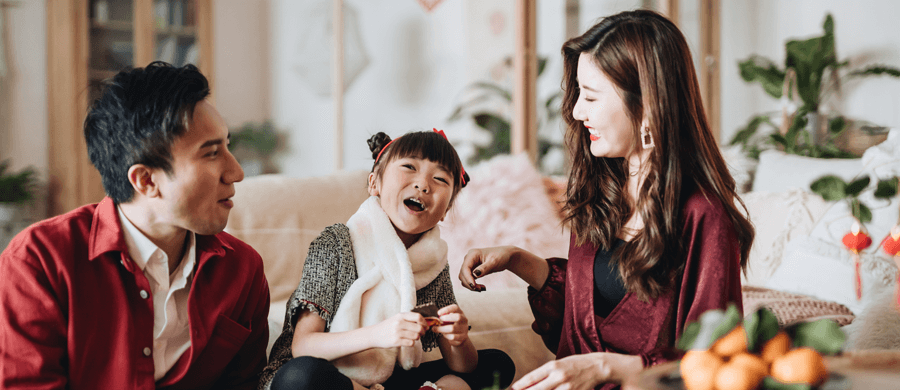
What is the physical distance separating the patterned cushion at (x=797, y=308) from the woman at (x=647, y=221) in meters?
0.60

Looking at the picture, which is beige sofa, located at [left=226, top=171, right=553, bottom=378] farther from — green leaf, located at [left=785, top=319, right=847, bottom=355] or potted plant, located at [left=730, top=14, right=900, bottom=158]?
potted plant, located at [left=730, top=14, right=900, bottom=158]

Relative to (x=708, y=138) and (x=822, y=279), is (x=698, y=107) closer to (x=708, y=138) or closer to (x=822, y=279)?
(x=708, y=138)

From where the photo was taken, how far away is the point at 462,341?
122 centimetres

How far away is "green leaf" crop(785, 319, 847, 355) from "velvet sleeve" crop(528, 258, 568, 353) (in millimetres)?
693

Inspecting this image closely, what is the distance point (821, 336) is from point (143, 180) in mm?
1073

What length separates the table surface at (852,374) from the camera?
717mm

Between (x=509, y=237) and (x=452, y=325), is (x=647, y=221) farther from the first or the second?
(x=509, y=237)

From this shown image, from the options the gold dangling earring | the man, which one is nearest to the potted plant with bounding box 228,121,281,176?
the man

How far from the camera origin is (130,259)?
3.68ft

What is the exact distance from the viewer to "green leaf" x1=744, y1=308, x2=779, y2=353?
77 centimetres

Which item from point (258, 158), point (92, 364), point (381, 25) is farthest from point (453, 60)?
point (92, 364)

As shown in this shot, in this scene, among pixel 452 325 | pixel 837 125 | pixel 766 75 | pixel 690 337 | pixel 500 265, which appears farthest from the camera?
pixel 766 75

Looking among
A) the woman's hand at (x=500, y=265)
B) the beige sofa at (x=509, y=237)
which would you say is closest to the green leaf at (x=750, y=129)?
the beige sofa at (x=509, y=237)

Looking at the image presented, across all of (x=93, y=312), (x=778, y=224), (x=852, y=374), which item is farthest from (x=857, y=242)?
(x=93, y=312)
